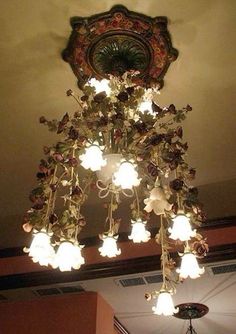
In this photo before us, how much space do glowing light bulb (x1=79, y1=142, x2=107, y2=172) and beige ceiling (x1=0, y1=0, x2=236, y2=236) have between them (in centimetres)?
86

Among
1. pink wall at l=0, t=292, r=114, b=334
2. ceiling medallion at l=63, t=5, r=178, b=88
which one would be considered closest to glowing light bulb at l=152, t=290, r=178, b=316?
ceiling medallion at l=63, t=5, r=178, b=88

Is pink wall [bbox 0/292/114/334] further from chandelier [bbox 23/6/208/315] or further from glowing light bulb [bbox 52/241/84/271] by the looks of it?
glowing light bulb [bbox 52/241/84/271]

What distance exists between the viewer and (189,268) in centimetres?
166

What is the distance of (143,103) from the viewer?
2076 mm

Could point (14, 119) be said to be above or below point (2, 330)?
above

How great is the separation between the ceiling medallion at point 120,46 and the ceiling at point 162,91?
1.7 inches

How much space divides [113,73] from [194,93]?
590 millimetres

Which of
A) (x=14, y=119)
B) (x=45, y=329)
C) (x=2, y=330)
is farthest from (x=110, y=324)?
(x=14, y=119)

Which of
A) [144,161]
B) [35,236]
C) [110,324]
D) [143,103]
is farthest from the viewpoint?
[110,324]

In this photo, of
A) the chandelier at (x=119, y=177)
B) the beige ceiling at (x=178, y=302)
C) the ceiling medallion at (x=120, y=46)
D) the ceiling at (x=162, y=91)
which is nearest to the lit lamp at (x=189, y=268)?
the chandelier at (x=119, y=177)

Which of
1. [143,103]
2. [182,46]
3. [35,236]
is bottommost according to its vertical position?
[35,236]

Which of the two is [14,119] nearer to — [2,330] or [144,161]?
[144,161]

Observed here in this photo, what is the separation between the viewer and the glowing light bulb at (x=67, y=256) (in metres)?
1.51

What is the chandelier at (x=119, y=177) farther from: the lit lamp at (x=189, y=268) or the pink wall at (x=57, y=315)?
the pink wall at (x=57, y=315)
